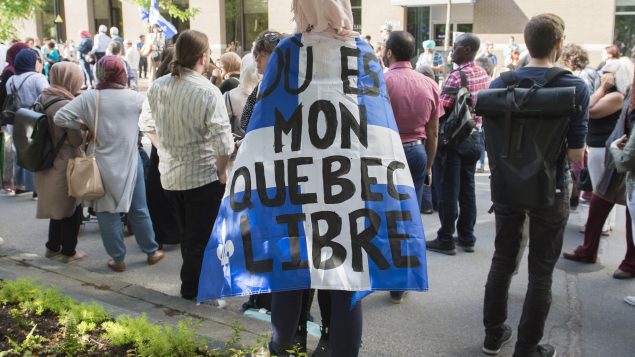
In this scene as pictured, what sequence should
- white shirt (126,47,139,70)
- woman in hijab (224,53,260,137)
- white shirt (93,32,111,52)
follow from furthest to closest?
white shirt (126,47,139,70), white shirt (93,32,111,52), woman in hijab (224,53,260,137)

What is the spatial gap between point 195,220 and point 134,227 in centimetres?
135

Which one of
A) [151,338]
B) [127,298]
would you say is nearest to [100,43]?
[127,298]

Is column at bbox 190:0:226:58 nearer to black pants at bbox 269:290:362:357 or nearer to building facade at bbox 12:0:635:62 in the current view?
building facade at bbox 12:0:635:62

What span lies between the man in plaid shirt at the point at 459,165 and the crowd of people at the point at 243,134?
0.04ft

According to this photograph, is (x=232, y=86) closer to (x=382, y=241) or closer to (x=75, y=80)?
(x=75, y=80)

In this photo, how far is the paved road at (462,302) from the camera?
4.11 m

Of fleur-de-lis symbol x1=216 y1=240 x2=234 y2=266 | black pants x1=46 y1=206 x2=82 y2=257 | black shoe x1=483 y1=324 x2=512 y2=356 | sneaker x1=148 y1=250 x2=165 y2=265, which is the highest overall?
fleur-de-lis symbol x1=216 y1=240 x2=234 y2=266

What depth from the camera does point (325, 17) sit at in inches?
110

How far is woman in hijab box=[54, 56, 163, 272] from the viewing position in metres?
5.09

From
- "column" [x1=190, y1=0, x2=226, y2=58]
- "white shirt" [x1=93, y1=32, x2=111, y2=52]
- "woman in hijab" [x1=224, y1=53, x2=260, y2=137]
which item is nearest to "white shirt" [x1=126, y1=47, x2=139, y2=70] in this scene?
A: "white shirt" [x1=93, y1=32, x2=111, y2=52]

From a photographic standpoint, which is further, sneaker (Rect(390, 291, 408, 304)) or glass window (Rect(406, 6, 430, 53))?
glass window (Rect(406, 6, 430, 53))

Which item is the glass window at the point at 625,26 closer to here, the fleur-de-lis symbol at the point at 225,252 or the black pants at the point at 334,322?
the black pants at the point at 334,322

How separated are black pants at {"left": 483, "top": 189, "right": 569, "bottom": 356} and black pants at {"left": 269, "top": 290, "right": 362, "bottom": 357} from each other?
124cm

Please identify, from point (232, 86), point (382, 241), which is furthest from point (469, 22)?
point (382, 241)
